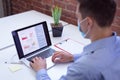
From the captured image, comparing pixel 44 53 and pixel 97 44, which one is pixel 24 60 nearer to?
pixel 44 53

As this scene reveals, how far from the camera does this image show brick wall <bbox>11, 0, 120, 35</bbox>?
85.7 inches

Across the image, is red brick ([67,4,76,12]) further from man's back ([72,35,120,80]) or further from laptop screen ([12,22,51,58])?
man's back ([72,35,120,80])

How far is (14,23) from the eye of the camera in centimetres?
210

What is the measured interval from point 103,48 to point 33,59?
23.8 inches

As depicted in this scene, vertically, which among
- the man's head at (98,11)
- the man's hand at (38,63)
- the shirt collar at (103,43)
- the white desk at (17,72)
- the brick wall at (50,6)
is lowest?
the white desk at (17,72)

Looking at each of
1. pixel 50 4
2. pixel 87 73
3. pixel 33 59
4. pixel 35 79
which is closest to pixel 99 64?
pixel 87 73

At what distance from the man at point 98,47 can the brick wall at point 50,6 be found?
868 mm

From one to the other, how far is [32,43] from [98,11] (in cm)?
67

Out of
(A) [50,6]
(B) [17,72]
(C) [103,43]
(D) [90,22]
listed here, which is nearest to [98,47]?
(C) [103,43]

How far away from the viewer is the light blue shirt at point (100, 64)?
93cm

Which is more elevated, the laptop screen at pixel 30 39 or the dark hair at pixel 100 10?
the dark hair at pixel 100 10

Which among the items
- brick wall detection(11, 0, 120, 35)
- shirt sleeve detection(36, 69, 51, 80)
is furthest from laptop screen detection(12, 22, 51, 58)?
brick wall detection(11, 0, 120, 35)

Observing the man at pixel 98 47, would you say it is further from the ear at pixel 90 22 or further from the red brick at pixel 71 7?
the red brick at pixel 71 7


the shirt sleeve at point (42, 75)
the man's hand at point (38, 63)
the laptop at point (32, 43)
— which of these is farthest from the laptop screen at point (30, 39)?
the shirt sleeve at point (42, 75)
